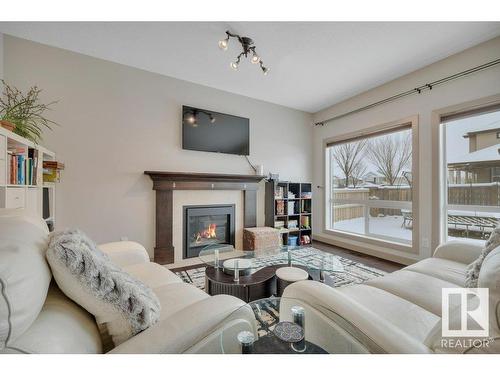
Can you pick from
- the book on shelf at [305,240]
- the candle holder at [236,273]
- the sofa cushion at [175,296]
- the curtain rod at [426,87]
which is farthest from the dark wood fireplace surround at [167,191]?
the curtain rod at [426,87]

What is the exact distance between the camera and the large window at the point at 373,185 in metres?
3.05

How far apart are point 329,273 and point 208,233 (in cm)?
176

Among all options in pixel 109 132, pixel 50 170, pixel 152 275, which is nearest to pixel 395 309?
pixel 152 275

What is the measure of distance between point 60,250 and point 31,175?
5.16 feet

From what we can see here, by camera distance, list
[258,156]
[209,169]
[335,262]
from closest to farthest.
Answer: [335,262] < [209,169] < [258,156]

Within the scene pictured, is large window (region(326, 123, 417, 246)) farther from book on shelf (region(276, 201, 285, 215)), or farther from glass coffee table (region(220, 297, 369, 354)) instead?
glass coffee table (region(220, 297, 369, 354))

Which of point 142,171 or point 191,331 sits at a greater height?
point 142,171

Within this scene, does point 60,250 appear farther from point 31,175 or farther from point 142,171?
point 142,171

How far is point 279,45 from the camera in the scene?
2291 millimetres

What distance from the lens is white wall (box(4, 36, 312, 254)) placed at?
2.35 metres

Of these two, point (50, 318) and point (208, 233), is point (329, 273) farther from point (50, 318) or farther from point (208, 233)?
point (50, 318)

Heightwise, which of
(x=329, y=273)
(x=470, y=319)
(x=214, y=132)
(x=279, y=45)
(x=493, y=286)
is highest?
(x=279, y=45)
